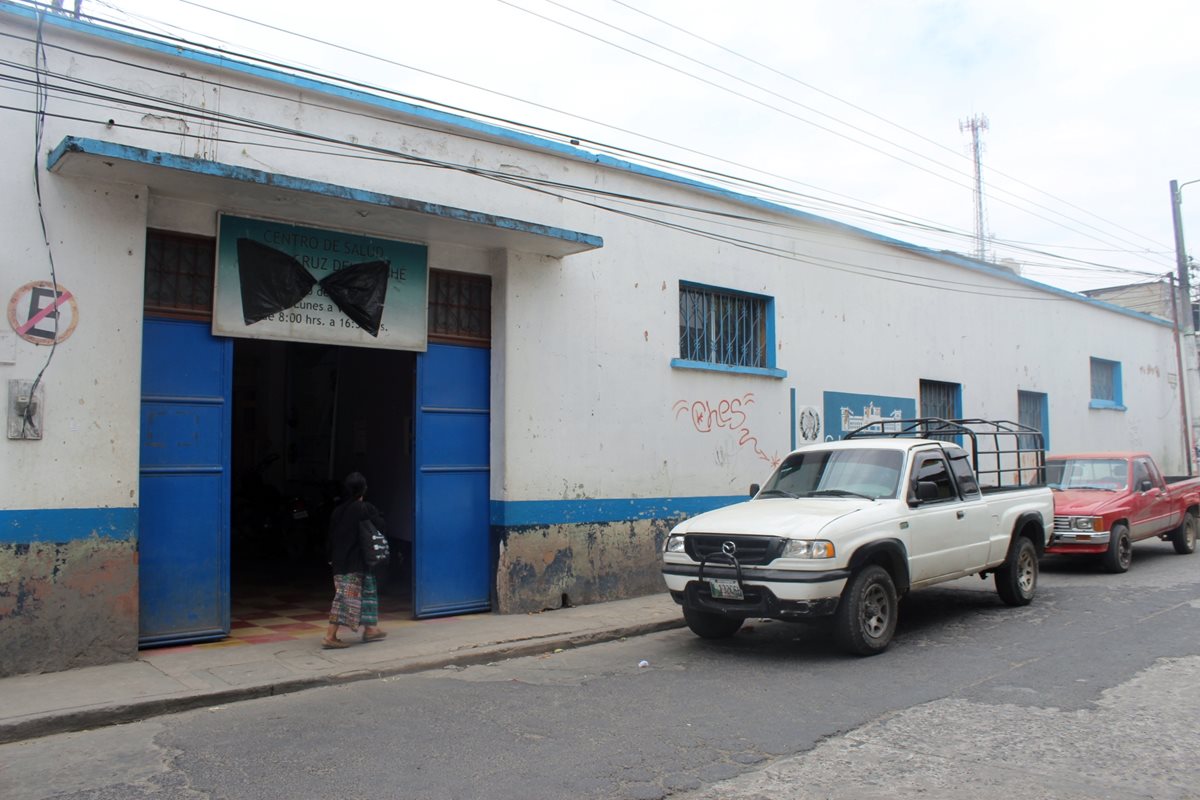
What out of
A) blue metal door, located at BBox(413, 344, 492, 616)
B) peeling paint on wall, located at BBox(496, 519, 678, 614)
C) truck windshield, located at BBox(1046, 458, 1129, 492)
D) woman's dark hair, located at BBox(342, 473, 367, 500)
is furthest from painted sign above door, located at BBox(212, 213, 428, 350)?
truck windshield, located at BBox(1046, 458, 1129, 492)

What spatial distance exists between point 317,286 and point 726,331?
614cm

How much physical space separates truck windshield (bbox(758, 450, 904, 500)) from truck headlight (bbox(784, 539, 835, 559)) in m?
1.22

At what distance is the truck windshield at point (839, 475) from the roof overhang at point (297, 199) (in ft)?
11.0

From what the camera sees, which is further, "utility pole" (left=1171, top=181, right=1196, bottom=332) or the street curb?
"utility pole" (left=1171, top=181, right=1196, bottom=332)

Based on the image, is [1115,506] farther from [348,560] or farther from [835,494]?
[348,560]

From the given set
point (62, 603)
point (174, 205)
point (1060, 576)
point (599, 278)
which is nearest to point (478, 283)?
point (599, 278)

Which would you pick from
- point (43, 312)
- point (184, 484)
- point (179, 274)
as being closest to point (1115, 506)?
point (184, 484)

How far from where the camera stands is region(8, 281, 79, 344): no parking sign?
7254mm

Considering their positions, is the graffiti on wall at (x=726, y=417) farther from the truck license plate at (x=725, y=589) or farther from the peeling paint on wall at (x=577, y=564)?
the truck license plate at (x=725, y=589)

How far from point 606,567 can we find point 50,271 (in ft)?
21.5

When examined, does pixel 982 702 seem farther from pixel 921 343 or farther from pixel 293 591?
pixel 921 343

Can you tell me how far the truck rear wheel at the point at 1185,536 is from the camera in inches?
577

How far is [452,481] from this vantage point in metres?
10.0

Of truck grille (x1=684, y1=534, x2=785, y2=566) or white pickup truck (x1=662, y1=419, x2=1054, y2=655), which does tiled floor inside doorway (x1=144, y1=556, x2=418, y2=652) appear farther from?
white pickup truck (x1=662, y1=419, x2=1054, y2=655)
